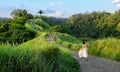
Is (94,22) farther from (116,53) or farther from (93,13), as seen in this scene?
(116,53)

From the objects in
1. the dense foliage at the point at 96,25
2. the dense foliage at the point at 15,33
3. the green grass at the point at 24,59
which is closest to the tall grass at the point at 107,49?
the green grass at the point at 24,59

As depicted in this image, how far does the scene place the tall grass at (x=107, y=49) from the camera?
25.1 meters

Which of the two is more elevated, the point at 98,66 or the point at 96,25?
the point at 98,66

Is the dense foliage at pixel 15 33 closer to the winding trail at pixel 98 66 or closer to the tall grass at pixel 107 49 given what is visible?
the tall grass at pixel 107 49

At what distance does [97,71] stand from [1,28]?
5877cm

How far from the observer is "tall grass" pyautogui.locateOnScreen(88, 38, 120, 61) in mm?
25080

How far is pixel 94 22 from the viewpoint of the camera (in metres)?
131

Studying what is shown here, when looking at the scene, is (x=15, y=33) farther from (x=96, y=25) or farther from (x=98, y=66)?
(x=96, y=25)

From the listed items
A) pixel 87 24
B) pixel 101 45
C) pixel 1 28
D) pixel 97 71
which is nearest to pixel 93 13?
pixel 87 24

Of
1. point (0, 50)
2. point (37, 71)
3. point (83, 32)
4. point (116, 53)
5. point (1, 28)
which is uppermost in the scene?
point (0, 50)

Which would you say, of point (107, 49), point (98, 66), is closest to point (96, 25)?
point (107, 49)

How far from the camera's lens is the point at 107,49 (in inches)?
1029

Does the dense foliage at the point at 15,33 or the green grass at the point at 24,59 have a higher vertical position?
the green grass at the point at 24,59

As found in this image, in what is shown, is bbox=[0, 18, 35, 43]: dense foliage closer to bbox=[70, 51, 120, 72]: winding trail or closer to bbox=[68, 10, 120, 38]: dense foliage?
bbox=[68, 10, 120, 38]: dense foliage
